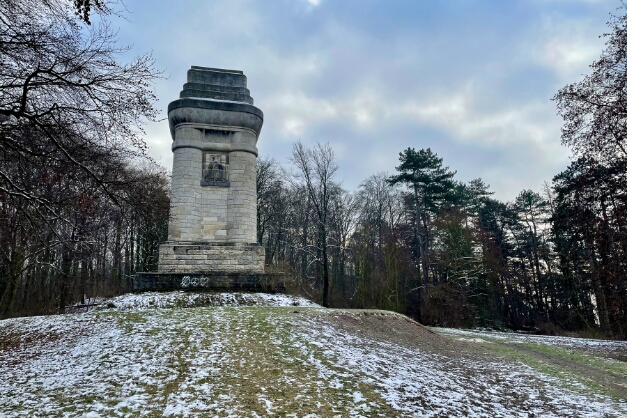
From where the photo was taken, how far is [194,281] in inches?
553

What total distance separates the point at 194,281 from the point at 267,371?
850 centimetres

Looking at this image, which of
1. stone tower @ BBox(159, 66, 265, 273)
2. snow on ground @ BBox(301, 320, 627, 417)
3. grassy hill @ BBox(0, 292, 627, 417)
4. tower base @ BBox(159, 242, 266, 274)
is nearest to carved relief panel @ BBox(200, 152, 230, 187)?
stone tower @ BBox(159, 66, 265, 273)

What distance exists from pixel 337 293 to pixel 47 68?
22949 millimetres

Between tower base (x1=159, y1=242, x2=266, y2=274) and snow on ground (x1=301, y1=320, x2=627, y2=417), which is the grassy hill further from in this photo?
tower base (x1=159, y1=242, x2=266, y2=274)

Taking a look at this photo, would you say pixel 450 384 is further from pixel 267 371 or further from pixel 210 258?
pixel 210 258

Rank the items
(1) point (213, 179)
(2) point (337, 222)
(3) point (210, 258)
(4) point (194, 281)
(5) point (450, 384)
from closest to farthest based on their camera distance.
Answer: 1. (5) point (450, 384)
2. (4) point (194, 281)
3. (3) point (210, 258)
4. (1) point (213, 179)
5. (2) point (337, 222)

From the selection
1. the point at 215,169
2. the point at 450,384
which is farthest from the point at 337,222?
the point at 450,384

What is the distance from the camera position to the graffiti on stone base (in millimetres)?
13984

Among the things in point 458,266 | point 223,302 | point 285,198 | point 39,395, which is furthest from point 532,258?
point 39,395

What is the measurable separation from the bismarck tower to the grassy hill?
401 cm

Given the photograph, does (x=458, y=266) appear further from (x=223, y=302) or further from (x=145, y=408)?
(x=145, y=408)

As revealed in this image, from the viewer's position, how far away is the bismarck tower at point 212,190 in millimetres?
14414

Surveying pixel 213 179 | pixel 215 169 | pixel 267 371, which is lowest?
pixel 267 371

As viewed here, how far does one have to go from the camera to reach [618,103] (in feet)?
33.5
